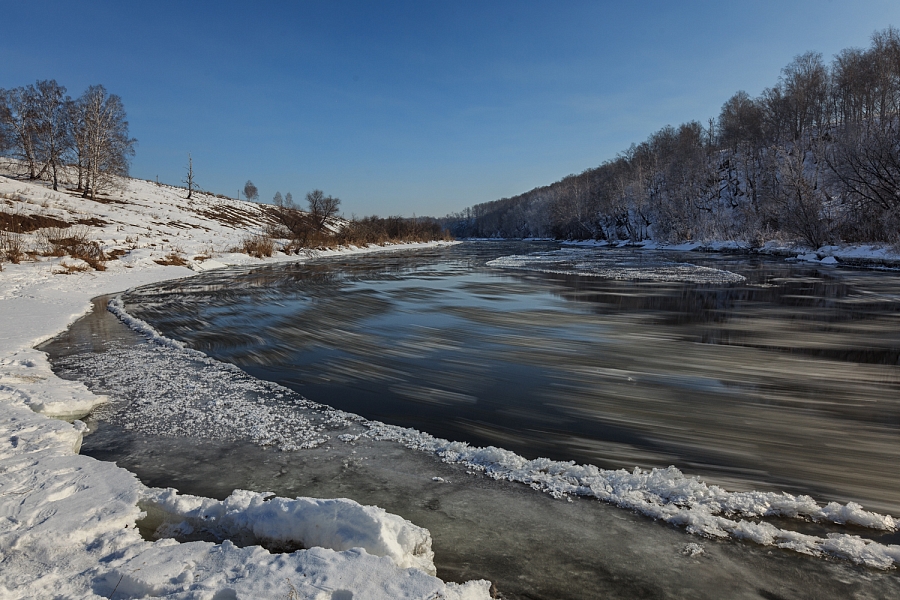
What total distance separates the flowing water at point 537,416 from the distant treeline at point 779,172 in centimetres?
2263

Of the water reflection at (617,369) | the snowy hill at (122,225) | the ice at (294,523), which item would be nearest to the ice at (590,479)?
the water reflection at (617,369)

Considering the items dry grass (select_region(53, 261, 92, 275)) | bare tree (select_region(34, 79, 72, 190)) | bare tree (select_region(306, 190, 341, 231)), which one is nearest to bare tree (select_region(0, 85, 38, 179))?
bare tree (select_region(34, 79, 72, 190))

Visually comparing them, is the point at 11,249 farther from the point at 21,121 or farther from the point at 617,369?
the point at 21,121

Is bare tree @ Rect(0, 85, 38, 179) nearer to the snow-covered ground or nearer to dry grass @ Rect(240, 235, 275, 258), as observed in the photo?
dry grass @ Rect(240, 235, 275, 258)

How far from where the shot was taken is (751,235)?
4000cm

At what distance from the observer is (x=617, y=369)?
624cm

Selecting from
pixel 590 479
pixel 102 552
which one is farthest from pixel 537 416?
pixel 102 552

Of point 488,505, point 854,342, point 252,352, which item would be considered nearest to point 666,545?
point 488,505

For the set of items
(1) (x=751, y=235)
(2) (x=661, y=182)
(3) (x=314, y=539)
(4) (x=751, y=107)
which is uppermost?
(4) (x=751, y=107)

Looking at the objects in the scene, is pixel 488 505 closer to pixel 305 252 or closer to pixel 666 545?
pixel 666 545

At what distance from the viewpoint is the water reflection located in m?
3.85

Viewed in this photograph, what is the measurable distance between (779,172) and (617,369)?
52483 millimetres

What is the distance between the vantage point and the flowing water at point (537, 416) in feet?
7.86

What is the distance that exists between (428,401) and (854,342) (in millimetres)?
7551
